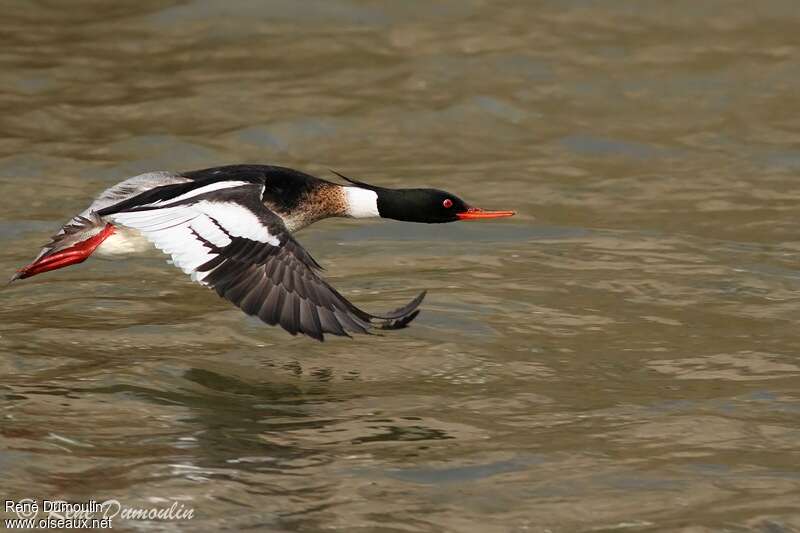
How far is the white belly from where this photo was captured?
8320 mm

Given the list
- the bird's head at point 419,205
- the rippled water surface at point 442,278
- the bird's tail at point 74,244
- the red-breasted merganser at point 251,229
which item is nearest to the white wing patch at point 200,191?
the red-breasted merganser at point 251,229

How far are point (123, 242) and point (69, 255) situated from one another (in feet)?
1.06

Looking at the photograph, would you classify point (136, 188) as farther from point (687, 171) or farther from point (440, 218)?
point (687, 171)

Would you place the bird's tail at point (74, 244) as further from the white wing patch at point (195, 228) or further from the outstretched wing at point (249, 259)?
the white wing patch at point (195, 228)

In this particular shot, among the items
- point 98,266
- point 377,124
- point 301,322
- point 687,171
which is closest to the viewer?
point 301,322

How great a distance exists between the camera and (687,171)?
11258 millimetres

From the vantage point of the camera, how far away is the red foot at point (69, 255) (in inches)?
322

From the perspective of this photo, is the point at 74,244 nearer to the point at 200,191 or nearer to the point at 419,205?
the point at 200,191

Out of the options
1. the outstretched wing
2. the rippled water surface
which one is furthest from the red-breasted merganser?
the rippled water surface

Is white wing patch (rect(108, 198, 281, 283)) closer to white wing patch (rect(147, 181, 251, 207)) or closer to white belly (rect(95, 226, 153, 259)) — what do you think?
white wing patch (rect(147, 181, 251, 207))

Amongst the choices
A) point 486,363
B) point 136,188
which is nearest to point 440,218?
point 486,363

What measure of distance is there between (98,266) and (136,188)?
1.34 metres

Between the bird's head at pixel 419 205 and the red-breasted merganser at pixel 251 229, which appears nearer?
A: the red-breasted merganser at pixel 251 229

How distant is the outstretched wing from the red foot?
1.89 feet
